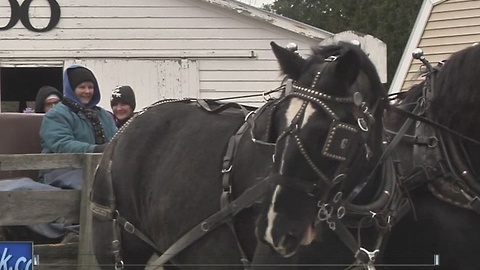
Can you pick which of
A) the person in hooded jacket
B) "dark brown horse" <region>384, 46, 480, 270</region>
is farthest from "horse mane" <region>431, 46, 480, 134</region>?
the person in hooded jacket

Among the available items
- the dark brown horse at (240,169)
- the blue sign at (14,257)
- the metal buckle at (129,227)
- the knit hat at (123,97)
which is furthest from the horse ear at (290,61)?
the knit hat at (123,97)

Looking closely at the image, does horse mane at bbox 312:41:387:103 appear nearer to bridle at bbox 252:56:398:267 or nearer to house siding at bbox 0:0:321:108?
bridle at bbox 252:56:398:267

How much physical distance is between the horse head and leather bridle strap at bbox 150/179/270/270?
22 centimetres

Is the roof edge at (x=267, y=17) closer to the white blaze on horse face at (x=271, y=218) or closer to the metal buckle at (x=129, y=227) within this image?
the metal buckle at (x=129, y=227)

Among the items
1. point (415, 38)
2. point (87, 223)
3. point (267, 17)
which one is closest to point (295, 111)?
point (87, 223)

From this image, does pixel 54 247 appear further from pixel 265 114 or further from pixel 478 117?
pixel 478 117

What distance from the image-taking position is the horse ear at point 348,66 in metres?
3.70

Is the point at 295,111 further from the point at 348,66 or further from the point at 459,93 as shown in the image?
the point at 459,93

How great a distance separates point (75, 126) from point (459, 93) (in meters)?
2.82

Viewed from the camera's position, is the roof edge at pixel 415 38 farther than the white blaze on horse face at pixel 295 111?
Yes

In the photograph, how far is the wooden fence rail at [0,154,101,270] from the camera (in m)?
5.60

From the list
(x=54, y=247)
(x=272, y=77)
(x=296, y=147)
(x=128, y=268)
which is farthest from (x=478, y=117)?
(x=272, y=77)

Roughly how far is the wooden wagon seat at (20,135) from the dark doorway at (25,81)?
7.67 meters

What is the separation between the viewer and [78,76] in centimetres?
610
